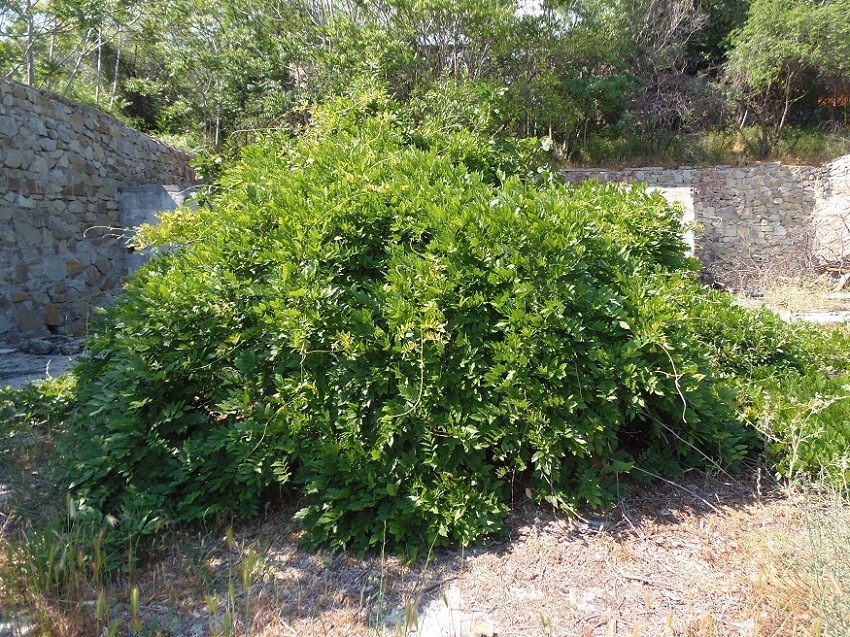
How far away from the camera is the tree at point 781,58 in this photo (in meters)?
12.3

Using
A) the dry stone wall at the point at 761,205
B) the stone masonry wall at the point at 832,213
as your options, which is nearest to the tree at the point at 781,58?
the dry stone wall at the point at 761,205

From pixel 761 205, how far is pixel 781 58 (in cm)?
347

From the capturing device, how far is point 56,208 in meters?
6.53

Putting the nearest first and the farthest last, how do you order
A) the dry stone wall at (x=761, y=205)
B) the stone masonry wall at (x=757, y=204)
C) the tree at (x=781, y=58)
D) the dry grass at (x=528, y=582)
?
the dry grass at (x=528, y=582) < the dry stone wall at (x=761, y=205) < the stone masonry wall at (x=757, y=204) < the tree at (x=781, y=58)

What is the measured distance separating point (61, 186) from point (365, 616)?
262 inches

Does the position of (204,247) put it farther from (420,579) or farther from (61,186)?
(61,186)

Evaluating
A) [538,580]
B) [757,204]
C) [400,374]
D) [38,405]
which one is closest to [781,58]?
[757,204]

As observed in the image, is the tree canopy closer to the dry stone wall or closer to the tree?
the tree

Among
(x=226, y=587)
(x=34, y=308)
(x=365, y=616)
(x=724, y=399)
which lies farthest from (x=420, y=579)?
(x=34, y=308)

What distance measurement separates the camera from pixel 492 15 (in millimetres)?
10250

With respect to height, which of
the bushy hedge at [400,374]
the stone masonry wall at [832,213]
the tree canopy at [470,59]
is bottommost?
the bushy hedge at [400,374]

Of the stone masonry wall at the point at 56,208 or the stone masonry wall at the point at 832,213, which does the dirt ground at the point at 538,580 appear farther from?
the stone masonry wall at the point at 832,213

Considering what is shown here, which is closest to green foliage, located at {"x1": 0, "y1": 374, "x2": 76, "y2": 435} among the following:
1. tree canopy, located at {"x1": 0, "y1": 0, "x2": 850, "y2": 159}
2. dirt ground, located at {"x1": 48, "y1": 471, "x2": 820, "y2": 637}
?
dirt ground, located at {"x1": 48, "y1": 471, "x2": 820, "y2": 637}

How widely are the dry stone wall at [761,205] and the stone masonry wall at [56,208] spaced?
875cm
